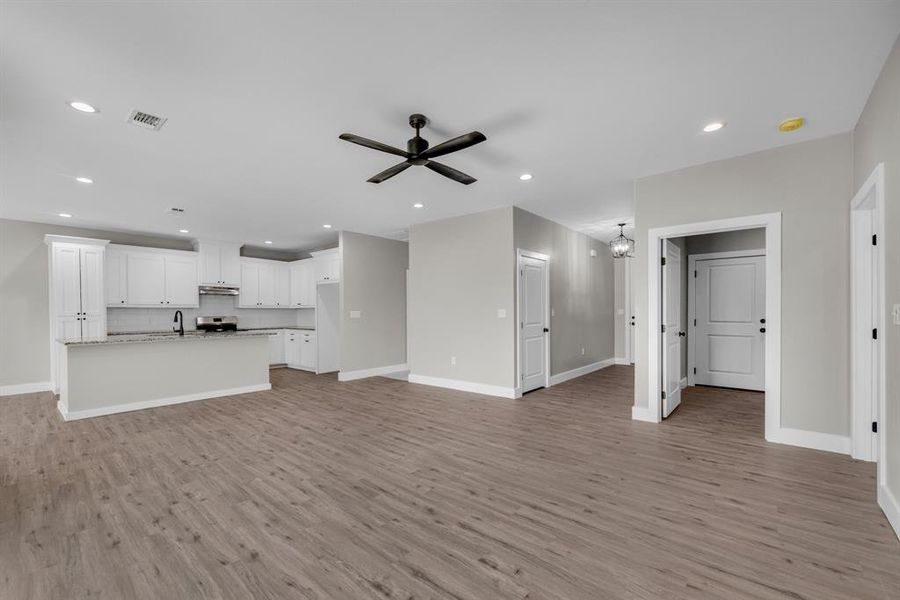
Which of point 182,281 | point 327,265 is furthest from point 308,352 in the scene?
point 182,281

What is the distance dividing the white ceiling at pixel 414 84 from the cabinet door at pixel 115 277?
2300mm

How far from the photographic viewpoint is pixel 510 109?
2.80m

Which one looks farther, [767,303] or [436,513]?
[767,303]

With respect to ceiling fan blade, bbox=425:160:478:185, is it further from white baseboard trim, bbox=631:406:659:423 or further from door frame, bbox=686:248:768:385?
door frame, bbox=686:248:768:385

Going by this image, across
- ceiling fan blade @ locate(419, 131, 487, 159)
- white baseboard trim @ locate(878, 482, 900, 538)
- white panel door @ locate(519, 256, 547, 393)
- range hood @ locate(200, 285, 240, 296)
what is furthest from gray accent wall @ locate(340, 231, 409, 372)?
white baseboard trim @ locate(878, 482, 900, 538)

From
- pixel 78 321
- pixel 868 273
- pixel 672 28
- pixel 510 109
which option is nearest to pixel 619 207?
pixel 868 273

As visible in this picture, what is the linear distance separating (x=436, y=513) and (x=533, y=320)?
3.88 m

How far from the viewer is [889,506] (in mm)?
2182

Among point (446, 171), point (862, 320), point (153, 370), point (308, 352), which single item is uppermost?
point (446, 171)

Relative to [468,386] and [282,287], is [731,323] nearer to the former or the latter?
[468,386]

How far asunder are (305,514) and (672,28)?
11.5ft

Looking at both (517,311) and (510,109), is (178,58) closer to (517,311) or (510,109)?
(510,109)

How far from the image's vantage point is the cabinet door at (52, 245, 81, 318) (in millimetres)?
5871

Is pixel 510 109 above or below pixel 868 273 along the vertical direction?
above
